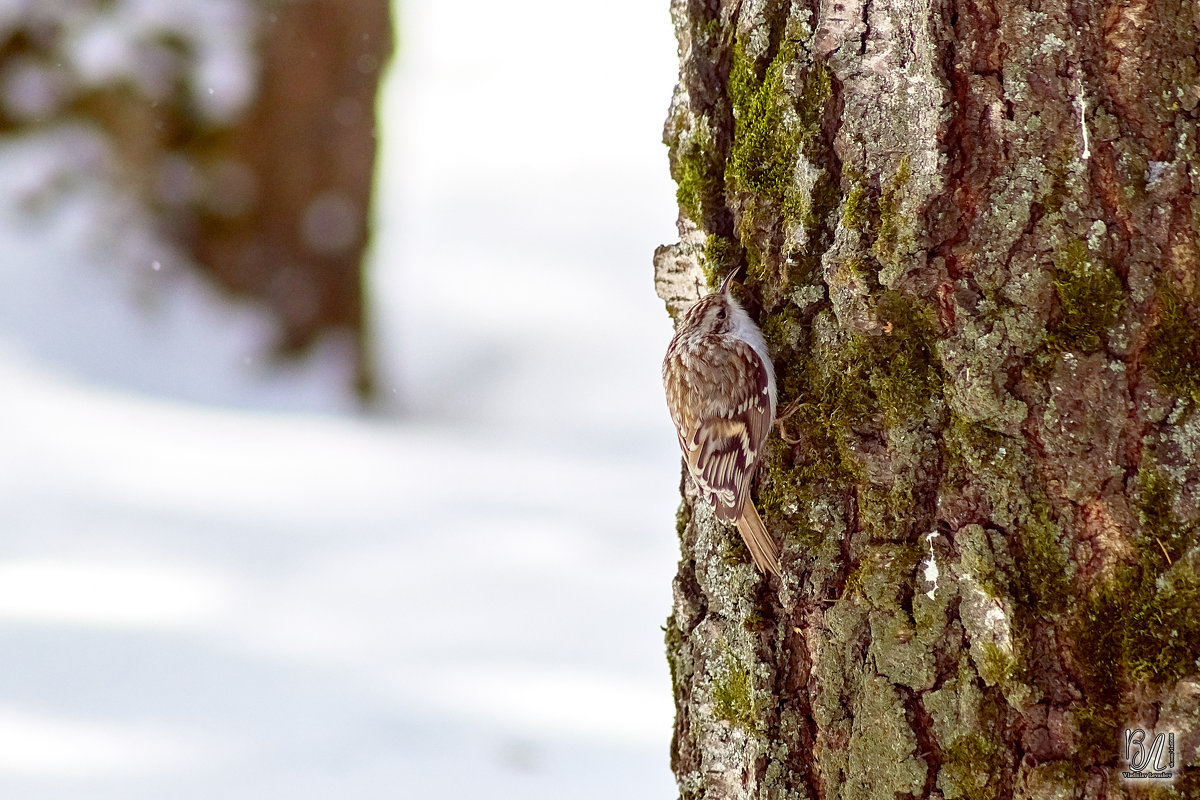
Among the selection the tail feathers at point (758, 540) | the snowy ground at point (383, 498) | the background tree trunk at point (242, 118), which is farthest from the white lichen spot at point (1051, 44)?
the background tree trunk at point (242, 118)

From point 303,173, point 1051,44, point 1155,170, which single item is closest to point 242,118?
point 303,173

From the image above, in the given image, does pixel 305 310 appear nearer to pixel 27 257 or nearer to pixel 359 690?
pixel 27 257

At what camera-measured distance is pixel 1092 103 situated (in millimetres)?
1367

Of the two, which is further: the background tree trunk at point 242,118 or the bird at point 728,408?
the background tree trunk at point 242,118

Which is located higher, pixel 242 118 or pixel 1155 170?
pixel 242 118

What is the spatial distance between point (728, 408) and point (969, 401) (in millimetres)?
627

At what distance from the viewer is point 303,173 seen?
616 cm

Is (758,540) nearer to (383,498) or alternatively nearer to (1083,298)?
(1083,298)

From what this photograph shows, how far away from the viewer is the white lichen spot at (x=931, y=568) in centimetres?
147

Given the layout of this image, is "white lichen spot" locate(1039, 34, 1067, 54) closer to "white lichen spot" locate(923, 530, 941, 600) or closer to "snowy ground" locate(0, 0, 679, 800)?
"white lichen spot" locate(923, 530, 941, 600)

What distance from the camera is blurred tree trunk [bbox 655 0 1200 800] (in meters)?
1.34

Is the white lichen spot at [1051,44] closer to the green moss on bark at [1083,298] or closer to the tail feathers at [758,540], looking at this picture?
the green moss on bark at [1083,298]

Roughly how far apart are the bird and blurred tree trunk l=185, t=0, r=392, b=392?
4353 mm

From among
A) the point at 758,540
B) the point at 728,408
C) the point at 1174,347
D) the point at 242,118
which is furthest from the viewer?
the point at 242,118
